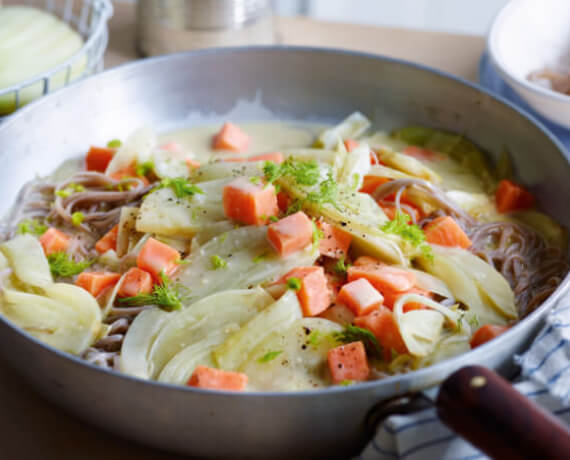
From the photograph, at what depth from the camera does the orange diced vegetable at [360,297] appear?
1.53 metres

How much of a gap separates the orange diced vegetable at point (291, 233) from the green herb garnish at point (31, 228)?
692 millimetres

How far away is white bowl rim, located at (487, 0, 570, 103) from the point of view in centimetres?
213

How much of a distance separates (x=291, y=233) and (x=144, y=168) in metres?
0.73

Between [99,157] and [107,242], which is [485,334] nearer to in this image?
[107,242]

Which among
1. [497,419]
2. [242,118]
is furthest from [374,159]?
[497,419]

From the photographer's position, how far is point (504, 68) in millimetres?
2246

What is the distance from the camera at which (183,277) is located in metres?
1.65

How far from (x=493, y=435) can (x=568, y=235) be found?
1.01 metres

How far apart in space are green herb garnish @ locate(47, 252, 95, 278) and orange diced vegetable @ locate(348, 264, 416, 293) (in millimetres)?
682

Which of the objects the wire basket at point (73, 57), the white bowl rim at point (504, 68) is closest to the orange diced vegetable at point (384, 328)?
the white bowl rim at point (504, 68)

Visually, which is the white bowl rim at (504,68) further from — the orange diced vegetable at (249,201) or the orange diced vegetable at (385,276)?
the orange diced vegetable at (249,201)

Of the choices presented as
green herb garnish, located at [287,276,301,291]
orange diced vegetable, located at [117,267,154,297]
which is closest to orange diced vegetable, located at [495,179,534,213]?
green herb garnish, located at [287,276,301,291]

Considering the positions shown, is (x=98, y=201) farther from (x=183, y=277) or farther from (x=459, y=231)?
(x=459, y=231)

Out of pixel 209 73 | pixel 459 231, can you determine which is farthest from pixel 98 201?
pixel 459 231
